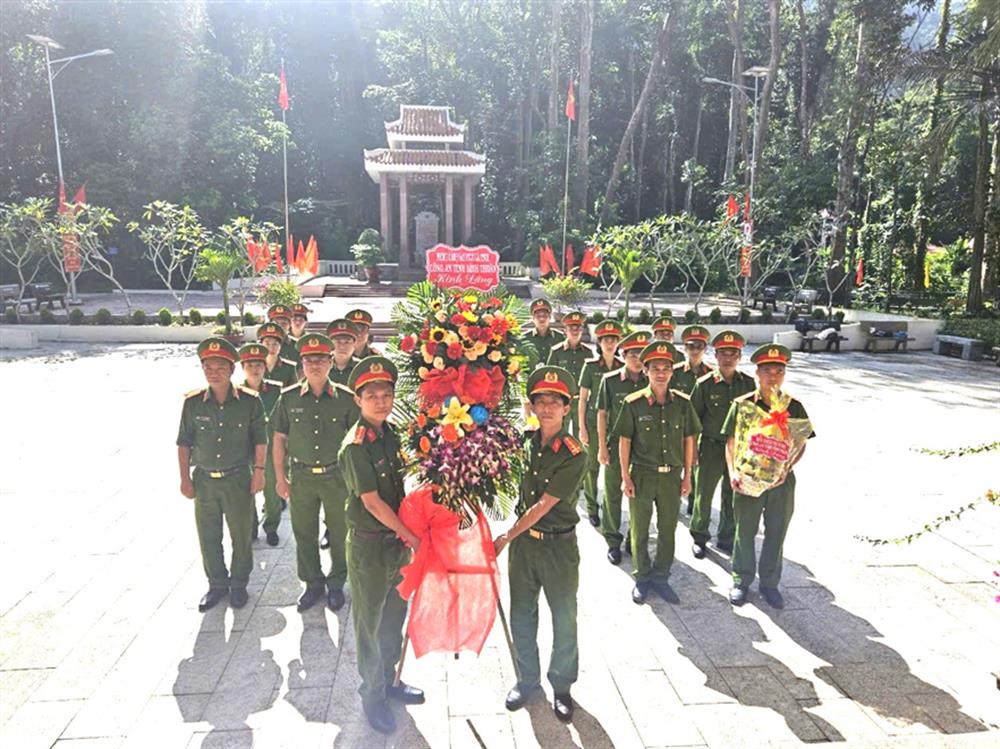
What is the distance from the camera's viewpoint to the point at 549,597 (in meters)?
3.30

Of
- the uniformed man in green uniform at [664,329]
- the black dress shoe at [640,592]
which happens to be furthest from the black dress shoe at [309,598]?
the uniformed man in green uniform at [664,329]

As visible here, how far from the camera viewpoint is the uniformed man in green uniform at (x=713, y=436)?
5.05 metres

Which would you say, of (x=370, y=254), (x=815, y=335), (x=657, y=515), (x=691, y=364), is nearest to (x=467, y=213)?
(x=370, y=254)

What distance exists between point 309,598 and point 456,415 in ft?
7.16

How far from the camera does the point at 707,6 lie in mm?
32688

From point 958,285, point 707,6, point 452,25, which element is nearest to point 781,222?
point 958,285

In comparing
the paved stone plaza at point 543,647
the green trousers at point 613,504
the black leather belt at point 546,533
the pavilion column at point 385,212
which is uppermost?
the pavilion column at point 385,212

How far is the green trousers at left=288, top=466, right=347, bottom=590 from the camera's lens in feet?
14.2

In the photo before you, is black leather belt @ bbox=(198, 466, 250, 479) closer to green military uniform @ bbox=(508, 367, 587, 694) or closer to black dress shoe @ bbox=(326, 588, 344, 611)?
black dress shoe @ bbox=(326, 588, 344, 611)

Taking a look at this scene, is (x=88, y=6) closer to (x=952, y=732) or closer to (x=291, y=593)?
(x=291, y=593)

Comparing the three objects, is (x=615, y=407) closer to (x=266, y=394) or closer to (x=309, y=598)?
(x=309, y=598)

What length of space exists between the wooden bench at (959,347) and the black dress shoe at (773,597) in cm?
1391

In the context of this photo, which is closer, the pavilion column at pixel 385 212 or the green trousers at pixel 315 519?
the green trousers at pixel 315 519

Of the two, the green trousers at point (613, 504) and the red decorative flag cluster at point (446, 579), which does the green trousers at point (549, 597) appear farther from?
the green trousers at point (613, 504)
